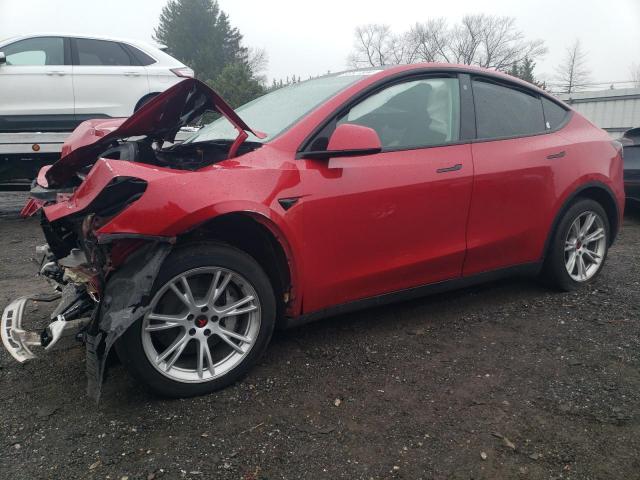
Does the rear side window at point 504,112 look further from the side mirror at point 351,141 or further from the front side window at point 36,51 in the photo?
the front side window at point 36,51

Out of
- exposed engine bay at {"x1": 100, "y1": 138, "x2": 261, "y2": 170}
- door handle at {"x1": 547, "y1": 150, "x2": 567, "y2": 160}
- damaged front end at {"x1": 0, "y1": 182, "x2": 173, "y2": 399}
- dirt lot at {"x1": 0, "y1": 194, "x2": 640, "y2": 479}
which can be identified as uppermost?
exposed engine bay at {"x1": 100, "y1": 138, "x2": 261, "y2": 170}

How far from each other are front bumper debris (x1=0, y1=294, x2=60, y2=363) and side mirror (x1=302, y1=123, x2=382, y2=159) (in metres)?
1.72

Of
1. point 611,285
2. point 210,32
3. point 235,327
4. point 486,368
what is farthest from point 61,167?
point 210,32

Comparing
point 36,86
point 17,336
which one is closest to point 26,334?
point 17,336

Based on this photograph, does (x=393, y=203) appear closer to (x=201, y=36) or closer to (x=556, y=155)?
(x=556, y=155)

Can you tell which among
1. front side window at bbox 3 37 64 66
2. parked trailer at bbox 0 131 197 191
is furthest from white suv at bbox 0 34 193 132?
parked trailer at bbox 0 131 197 191

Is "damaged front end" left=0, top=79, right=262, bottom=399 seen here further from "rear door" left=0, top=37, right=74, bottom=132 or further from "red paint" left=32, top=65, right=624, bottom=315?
"rear door" left=0, top=37, right=74, bottom=132

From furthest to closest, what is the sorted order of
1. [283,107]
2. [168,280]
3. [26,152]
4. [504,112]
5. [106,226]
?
[26,152] < [504,112] < [283,107] < [168,280] < [106,226]

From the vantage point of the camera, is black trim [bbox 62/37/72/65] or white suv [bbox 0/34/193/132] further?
black trim [bbox 62/37/72/65]

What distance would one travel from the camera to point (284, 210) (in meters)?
2.59

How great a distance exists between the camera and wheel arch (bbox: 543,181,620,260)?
367 cm

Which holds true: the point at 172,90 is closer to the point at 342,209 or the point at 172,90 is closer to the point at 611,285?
the point at 342,209

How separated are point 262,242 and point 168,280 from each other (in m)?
0.54

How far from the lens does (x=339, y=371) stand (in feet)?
9.04
